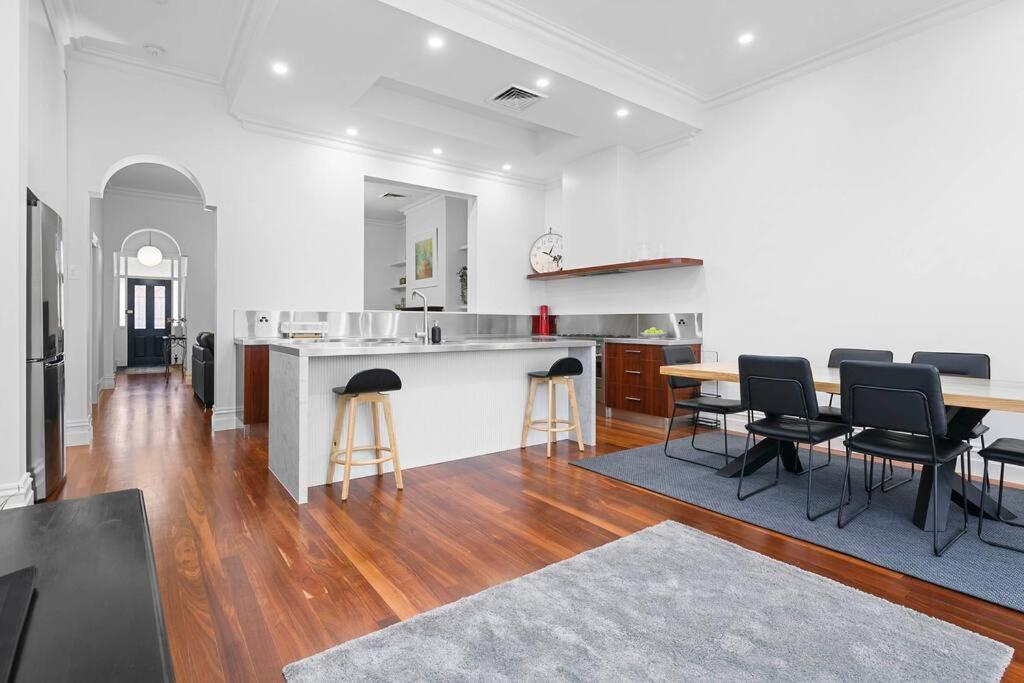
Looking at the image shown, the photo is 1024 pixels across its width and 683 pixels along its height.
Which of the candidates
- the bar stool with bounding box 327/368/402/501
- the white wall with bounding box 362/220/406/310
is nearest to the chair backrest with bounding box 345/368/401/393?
the bar stool with bounding box 327/368/402/501

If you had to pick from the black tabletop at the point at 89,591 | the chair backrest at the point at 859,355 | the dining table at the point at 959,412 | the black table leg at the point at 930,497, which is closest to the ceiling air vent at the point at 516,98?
the dining table at the point at 959,412

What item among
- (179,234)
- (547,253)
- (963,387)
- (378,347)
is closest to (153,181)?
(179,234)

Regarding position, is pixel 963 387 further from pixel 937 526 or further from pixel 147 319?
pixel 147 319

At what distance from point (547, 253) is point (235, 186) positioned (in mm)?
3621

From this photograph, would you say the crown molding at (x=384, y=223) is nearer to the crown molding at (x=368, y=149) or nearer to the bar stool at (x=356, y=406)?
the crown molding at (x=368, y=149)

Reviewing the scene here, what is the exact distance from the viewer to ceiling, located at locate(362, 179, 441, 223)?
8.08 meters

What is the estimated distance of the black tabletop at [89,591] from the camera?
441mm

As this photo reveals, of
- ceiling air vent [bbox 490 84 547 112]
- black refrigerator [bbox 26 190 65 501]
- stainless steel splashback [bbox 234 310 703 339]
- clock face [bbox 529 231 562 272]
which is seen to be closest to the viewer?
black refrigerator [bbox 26 190 65 501]

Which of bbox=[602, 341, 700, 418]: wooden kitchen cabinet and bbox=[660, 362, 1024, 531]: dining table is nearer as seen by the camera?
bbox=[660, 362, 1024, 531]: dining table

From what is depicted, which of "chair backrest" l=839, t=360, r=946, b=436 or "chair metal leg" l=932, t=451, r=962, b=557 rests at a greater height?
"chair backrest" l=839, t=360, r=946, b=436

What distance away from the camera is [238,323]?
5.04 m

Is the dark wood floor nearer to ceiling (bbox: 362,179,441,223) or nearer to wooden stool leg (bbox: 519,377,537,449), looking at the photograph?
wooden stool leg (bbox: 519,377,537,449)

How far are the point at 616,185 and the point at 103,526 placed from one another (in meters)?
5.68

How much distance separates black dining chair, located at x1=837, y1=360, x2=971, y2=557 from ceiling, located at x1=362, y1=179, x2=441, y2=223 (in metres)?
6.13
